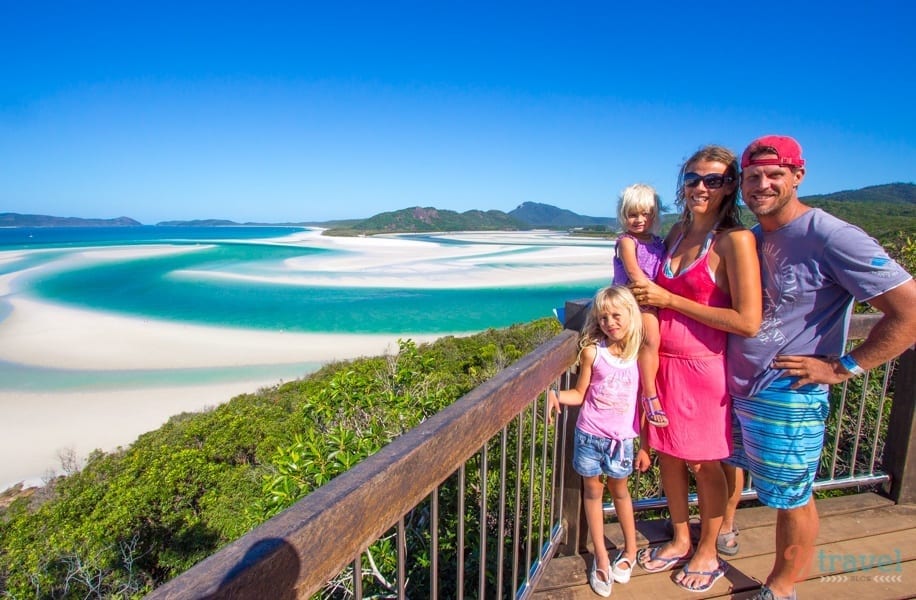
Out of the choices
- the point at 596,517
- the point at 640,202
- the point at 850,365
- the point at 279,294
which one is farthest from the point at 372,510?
the point at 279,294

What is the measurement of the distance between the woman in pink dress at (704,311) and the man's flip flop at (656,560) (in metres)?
0.11

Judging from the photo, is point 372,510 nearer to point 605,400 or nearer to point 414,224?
point 605,400

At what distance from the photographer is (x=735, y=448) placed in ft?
6.90

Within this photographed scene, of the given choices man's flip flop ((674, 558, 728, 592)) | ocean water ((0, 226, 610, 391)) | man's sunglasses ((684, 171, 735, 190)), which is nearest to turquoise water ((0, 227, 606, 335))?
ocean water ((0, 226, 610, 391))

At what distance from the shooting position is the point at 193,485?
24.8ft

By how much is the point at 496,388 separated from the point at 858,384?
15.7 feet

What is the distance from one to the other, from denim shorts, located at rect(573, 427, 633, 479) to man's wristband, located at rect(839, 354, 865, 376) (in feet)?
2.70

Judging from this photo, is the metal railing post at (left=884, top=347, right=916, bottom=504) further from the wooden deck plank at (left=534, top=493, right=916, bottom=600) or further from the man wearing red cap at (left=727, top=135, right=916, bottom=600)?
the man wearing red cap at (left=727, top=135, right=916, bottom=600)

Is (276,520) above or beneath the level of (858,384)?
above

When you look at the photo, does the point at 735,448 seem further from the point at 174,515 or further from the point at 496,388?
the point at 174,515

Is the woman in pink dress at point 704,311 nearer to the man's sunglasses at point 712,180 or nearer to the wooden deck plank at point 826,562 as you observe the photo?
the man's sunglasses at point 712,180

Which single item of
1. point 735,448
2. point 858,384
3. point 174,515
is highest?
point 735,448

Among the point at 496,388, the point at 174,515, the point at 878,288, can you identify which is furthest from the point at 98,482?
the point at 878,288

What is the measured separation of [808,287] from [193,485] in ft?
27.5
